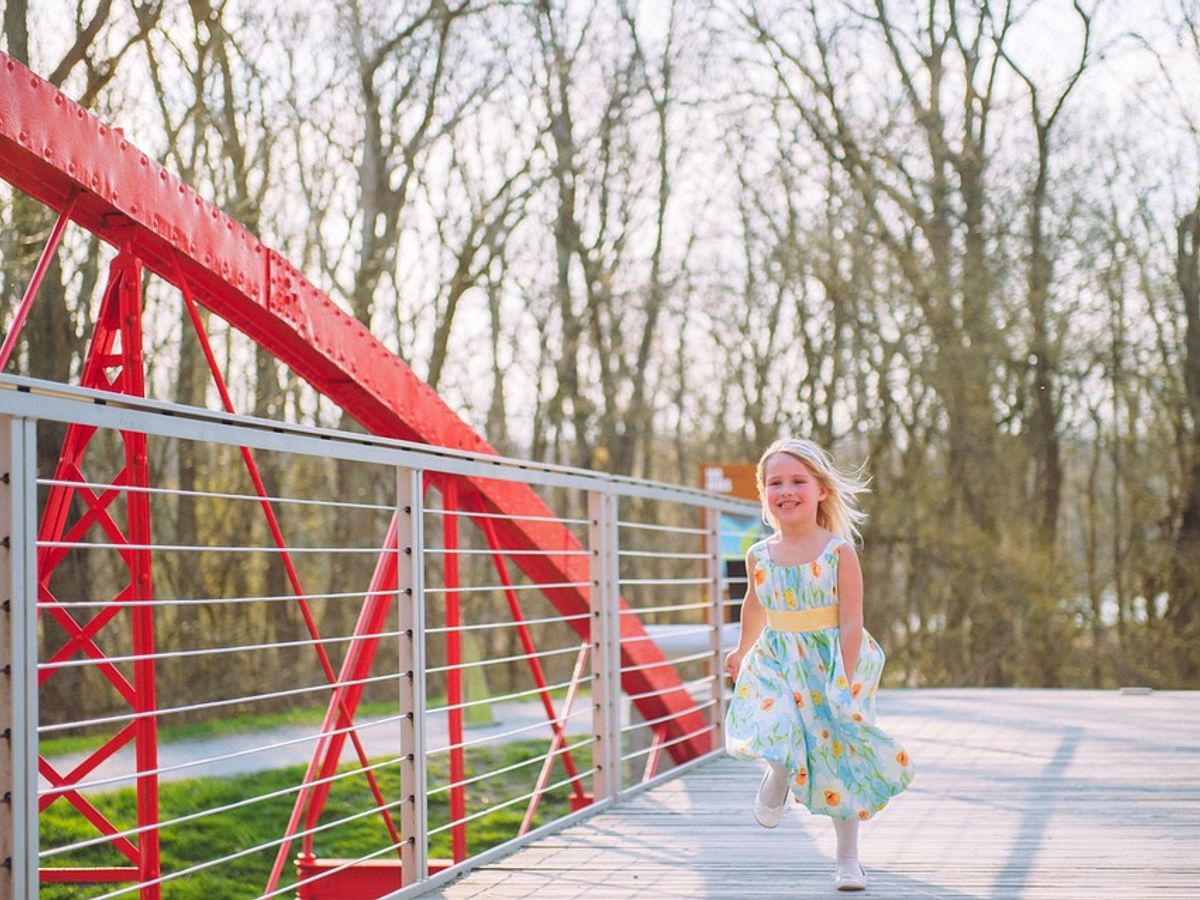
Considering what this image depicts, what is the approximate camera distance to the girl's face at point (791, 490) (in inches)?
181

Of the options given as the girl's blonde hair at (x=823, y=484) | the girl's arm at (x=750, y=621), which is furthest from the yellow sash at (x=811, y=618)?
the girl's blonde hair at (x=823, y=484)

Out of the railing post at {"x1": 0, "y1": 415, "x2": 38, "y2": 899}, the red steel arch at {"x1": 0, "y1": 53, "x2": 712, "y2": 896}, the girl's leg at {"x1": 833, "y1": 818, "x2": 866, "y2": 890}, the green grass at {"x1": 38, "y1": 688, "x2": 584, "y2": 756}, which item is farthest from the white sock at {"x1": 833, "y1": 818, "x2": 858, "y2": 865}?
the green grass at {"x1": 38, "y1": 688, "x2": 584, "y2": 756}

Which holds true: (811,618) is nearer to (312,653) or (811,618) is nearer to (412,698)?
(412,698)

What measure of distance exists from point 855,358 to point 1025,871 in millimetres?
14940

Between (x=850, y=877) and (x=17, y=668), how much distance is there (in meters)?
2.34

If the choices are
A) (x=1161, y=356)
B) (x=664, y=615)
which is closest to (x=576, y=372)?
(x=664, y=615)

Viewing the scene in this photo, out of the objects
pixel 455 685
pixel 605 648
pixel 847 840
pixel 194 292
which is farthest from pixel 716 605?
pixel 847 840

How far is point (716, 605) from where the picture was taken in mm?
7473

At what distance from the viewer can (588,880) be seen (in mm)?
4559

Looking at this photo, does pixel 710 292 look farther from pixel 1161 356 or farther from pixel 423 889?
pixel 423 889

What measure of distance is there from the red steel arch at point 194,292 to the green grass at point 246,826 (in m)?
3.96

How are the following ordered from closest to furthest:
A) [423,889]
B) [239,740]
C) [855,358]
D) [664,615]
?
[423,889] < [239,740] < [855,358] < [664,615]

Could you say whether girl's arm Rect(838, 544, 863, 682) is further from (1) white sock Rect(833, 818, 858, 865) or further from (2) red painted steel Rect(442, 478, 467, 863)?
(2) red painted steel Rect(442, 478, 467, 863)

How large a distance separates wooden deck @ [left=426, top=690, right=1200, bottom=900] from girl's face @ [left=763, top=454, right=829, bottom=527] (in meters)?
1.00
